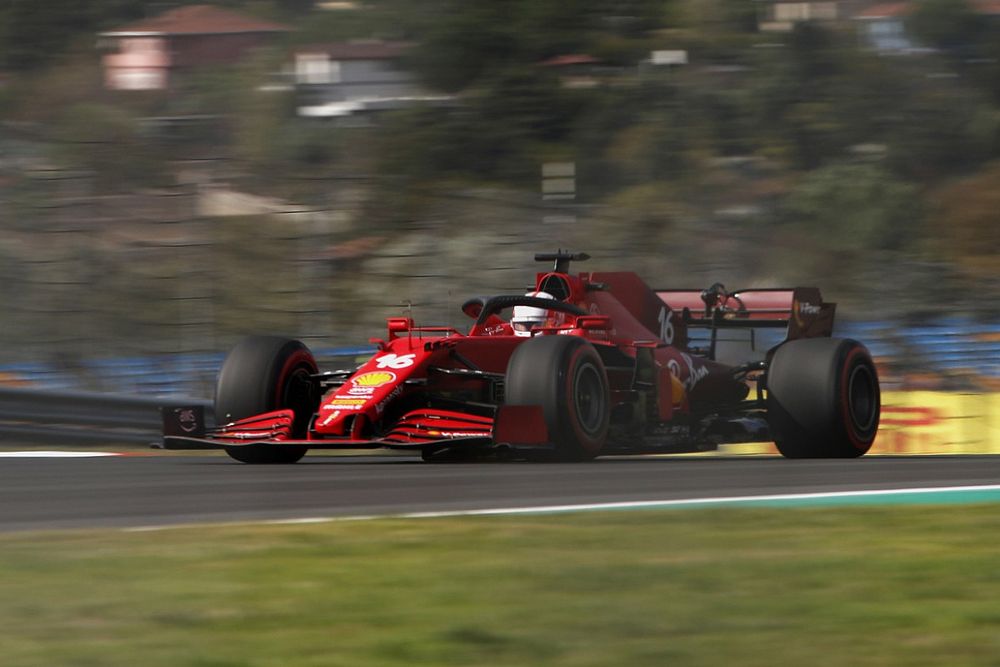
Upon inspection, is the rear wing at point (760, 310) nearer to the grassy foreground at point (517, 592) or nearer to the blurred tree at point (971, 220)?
the grassy foreground at point (517, 592)

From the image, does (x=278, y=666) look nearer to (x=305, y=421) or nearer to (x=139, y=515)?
(x=139, y=515)

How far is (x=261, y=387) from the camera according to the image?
9883 millimetres

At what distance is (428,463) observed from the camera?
958 cm

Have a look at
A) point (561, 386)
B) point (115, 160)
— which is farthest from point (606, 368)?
point (115, 160)

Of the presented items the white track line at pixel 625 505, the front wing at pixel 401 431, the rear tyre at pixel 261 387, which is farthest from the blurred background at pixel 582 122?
the white track line at pixel 625 505

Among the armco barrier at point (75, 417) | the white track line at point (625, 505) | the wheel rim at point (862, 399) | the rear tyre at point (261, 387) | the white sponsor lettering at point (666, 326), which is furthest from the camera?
the armco barrier at point (75, 417)

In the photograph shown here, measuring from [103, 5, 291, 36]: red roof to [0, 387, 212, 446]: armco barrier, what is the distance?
31.6m

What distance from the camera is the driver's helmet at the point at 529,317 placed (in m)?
10.5

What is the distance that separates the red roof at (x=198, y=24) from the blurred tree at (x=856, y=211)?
15838mm

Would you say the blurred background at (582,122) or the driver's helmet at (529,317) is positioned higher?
the blurred background at (582,122)

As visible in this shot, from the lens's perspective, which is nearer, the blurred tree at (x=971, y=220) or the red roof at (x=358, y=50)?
the blurred tree at (x=971, y=220)

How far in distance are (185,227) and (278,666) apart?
1391 cm

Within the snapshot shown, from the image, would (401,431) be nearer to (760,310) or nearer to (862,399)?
(862,399)

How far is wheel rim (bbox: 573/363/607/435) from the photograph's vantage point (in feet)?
30.3
